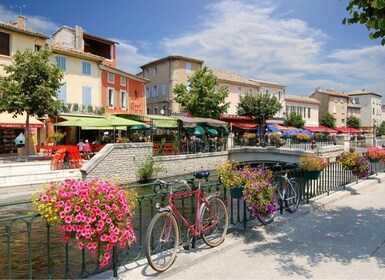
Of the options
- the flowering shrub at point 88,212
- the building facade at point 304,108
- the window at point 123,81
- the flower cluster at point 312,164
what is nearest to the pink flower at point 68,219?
the flowering shrub at point 88,212

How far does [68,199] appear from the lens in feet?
10.8

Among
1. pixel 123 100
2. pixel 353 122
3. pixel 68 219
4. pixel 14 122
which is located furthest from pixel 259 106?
pixel 68 219

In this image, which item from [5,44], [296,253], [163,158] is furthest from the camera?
[5,44]

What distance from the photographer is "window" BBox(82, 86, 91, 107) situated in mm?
30156

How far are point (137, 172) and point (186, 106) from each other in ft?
50.3

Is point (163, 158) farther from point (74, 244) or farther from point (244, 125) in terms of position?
point (244, 125)

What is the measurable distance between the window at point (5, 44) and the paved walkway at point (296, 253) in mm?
24071

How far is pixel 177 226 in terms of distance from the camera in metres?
4.61

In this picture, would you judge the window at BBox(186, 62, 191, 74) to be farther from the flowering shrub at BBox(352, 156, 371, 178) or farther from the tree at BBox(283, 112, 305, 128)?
the flowering shrub at BBox(352, 156, 371, 178)

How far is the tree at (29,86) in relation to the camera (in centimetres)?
1959

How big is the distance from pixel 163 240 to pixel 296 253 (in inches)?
77.9

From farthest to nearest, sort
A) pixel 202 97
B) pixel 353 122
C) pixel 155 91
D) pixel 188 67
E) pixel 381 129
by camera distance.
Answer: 1. pixel 381 129
2. pixel 353 122
3. pixel 155 91
4. pixel 188 67
5. pixel 202 97

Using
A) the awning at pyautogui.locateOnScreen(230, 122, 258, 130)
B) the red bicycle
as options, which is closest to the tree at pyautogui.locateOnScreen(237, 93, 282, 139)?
the awning at pyautogui.locateOnScreen(230, 122, 258, 130)

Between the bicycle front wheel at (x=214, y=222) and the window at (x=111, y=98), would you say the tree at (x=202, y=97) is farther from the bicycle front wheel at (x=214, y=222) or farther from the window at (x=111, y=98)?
the bicycle front wheel at (x=214, y=222)
